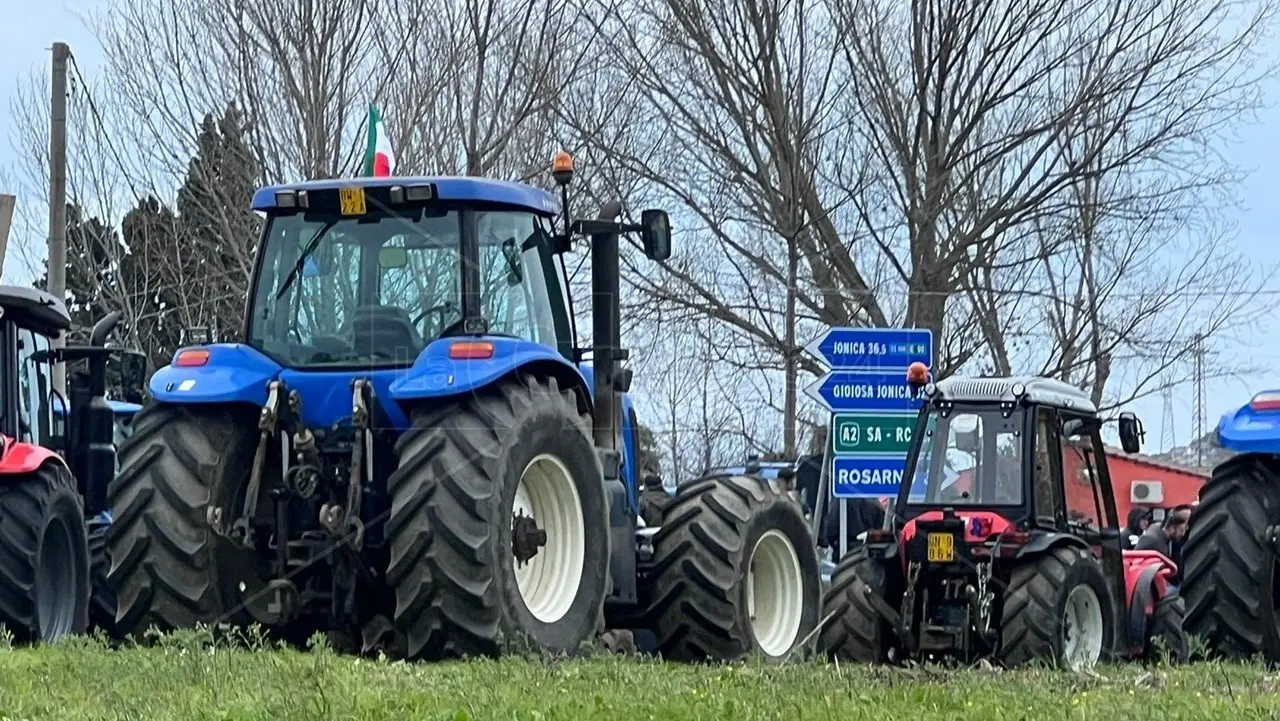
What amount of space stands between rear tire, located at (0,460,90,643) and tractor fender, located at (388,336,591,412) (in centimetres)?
252

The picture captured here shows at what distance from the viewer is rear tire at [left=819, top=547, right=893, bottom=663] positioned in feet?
39.8

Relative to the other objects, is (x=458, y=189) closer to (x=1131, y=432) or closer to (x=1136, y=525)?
(x=1131, y=432)

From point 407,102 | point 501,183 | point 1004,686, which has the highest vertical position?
point 407,102

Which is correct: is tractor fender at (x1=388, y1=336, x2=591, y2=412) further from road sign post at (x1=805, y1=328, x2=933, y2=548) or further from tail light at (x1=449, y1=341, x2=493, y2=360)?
road sign post at (x1=805, y1=328, x2=933, y2=548)

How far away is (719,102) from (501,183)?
1509cm

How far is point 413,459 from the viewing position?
9023 millimetres

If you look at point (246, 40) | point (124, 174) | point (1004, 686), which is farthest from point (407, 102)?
point (1004, 686)

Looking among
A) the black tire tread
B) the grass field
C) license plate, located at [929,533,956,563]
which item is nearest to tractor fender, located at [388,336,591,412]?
the grass field

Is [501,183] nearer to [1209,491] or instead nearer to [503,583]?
[503,583]

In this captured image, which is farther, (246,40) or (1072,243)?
(1072,243)

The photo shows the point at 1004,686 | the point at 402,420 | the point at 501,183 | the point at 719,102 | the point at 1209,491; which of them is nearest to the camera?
the point at 1004,686

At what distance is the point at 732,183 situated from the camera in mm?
25188

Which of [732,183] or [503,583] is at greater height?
[732,183]

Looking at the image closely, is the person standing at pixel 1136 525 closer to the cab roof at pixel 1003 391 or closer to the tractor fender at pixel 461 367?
the cab roof at pixel 1003 391
